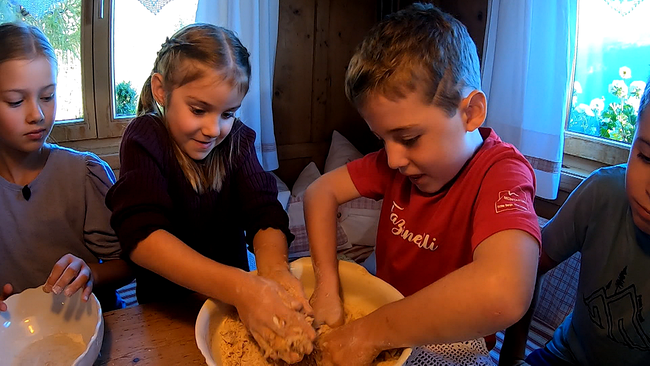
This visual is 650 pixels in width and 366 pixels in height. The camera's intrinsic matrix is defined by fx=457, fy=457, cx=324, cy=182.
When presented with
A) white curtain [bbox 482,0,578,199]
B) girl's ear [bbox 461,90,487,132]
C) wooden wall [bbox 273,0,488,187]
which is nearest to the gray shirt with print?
girl's ear [bbox 461,90,487,132]

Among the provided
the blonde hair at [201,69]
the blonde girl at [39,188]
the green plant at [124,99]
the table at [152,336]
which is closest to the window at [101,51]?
the green plant at [124,99]

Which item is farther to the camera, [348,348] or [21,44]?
[21,44]

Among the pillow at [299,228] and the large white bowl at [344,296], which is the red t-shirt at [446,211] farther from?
the pillow at [299,228]

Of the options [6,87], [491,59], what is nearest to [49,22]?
[6,87]

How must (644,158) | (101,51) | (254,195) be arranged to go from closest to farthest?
1. (644,158)
2. (254,195)
3. (101,51)

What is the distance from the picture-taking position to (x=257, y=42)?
2.19 metres

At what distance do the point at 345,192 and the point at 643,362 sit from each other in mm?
691

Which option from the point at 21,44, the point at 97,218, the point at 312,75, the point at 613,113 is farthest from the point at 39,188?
the point at 613,113

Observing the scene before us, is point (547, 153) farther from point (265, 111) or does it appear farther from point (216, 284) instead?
point (216, 284)

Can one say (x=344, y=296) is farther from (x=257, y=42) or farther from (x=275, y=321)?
(x=257, y=42)

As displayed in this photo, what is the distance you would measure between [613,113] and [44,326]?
2.09m

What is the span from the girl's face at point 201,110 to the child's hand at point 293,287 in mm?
314

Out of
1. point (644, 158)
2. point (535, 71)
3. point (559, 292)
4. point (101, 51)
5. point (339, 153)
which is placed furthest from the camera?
point (339, 153)

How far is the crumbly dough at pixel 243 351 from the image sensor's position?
2.44 feet
